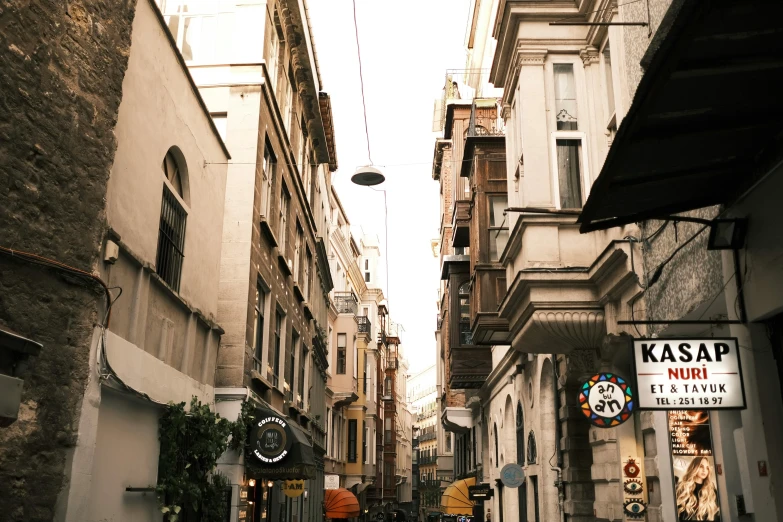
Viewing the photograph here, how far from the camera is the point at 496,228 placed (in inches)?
782

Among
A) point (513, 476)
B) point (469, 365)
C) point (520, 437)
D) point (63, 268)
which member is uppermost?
point (469, 365)

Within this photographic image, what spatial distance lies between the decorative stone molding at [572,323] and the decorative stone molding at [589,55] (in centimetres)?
408

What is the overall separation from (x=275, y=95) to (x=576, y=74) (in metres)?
8.45

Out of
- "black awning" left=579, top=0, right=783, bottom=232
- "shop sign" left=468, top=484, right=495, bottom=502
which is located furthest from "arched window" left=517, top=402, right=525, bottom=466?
"black awning" left=579, top=0, right=783, bottom=232

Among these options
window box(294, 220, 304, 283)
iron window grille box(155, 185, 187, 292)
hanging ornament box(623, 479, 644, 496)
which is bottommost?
hanging ornament box(623, 479, 644, 496)

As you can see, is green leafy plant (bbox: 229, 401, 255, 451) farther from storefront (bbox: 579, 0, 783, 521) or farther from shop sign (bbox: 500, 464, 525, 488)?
storefront (bbox: 579, 0, 783, 521)

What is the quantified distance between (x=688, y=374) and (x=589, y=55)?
24.0 ft

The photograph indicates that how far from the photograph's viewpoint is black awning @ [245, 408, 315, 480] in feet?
45.9

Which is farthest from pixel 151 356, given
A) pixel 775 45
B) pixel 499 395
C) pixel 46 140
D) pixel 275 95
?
pixel 499 395

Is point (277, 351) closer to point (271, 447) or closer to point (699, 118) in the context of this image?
point (271, 447)

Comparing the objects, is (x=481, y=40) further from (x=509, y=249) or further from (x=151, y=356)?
(x=151, y=356)

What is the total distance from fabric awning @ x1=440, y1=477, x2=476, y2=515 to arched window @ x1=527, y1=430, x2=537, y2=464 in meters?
12.0

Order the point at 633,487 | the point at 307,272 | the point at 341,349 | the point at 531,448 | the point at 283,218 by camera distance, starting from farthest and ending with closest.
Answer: the point at 341,349
the point at 307,272
the point at 283,218
the point at 531,448
the point at 633,487

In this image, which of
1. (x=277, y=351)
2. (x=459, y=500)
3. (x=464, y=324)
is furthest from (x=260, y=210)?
(x=459, y=500)
